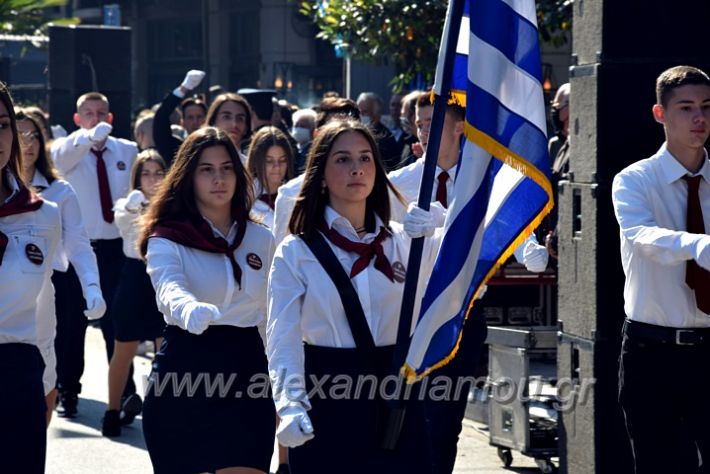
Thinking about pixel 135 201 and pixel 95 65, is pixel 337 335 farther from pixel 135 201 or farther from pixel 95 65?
pixel 95 65

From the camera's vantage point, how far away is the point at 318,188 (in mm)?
5457

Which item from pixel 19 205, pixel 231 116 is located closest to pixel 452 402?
pixel 19 205

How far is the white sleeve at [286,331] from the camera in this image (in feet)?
16.4

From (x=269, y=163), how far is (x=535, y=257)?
240cm

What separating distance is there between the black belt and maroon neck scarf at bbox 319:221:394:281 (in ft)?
4.32

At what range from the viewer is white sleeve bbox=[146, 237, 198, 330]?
5727 millimetres

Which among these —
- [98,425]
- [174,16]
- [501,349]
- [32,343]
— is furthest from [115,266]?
[174,16]

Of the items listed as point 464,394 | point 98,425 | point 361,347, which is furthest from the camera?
point 98,425

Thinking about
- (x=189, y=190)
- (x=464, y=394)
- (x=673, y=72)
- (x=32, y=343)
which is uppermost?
(x=673, y=72)

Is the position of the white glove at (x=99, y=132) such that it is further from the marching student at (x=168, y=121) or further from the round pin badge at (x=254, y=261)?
the round pin badge at (x=254, y=261)

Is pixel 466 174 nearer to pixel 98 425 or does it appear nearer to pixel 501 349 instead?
pixel 501 349

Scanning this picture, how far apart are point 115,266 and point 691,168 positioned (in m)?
5.76

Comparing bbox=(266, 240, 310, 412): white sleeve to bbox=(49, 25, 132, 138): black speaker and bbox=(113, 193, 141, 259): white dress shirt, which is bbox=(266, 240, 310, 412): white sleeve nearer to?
bbox=(113, 193, 141, 259): white dress shirt

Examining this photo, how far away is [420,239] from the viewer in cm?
520
